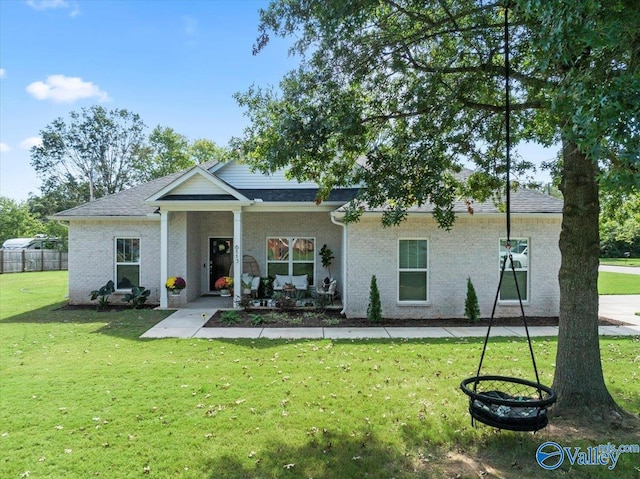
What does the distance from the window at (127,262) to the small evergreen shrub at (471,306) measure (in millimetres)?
11310

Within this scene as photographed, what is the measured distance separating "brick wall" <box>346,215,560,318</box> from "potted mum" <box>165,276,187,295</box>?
5.59 meters

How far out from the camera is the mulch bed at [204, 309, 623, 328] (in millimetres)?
10384

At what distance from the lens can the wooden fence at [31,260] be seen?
89.3 feet

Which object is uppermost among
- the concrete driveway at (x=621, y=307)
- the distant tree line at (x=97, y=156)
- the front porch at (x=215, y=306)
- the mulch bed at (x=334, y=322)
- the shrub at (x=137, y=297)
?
the distant tree line at (x=97, y=156)

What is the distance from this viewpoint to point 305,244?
1477cm

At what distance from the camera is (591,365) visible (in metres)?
4.75

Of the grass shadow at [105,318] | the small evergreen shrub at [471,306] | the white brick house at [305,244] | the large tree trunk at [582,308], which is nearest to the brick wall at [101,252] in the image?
the white brick house at [305,244]

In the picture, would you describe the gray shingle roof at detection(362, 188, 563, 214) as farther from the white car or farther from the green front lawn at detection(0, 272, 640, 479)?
the green front lawn at detection(0, 272, 640, 479)

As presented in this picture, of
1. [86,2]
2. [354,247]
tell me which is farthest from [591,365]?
[86,2]

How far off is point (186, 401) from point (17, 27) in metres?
14.7

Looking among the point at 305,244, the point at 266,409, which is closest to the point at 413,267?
the point at 305,244

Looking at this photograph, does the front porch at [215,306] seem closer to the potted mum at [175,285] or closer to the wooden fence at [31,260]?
the potted mum at [175,285]

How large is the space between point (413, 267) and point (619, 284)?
1509 cm

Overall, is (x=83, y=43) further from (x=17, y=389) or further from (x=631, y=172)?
(x=631, y=172)
